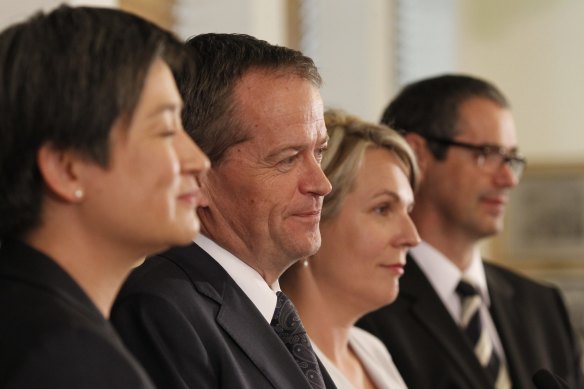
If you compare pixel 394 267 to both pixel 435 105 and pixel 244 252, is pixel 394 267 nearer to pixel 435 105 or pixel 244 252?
pixel 244 252

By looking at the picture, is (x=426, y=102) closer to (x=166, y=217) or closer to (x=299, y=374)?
(x=299, y=374)

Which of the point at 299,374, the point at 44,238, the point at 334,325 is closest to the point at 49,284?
the point at 44,238

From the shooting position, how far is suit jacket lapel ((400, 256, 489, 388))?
13.8 ft

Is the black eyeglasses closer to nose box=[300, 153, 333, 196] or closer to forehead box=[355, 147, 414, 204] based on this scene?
forehead box=[355, 147, 414, 204]

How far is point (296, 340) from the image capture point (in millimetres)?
2805

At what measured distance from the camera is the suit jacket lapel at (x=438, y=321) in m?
4.20

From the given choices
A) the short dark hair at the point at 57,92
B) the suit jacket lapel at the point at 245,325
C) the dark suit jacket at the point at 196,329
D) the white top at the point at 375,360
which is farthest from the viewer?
the white top at the point at 375,360

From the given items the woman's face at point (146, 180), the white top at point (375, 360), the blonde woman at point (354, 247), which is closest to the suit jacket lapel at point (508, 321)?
the white top at point (375, 360)

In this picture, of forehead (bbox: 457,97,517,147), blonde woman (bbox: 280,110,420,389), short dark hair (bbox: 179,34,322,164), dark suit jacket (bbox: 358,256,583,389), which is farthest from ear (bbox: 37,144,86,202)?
forehead (bbox: 457,97,517,147)

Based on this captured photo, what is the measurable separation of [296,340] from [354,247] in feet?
2.46

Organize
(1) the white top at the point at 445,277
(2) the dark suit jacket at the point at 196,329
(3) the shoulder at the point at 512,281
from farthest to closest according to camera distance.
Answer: (3) the shoulder at the point at 512,281 < (1) the white top at the point at 445,277 < (2) the dark suit jacket at the point at 196,329

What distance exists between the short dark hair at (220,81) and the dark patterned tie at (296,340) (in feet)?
1.31

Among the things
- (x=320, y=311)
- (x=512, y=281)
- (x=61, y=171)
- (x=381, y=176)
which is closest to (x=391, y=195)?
(x=381, y=176)

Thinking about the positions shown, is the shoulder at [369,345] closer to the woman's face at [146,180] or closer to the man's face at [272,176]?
the man's face at [272,176]
